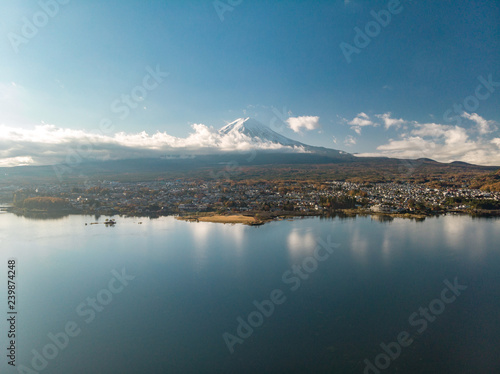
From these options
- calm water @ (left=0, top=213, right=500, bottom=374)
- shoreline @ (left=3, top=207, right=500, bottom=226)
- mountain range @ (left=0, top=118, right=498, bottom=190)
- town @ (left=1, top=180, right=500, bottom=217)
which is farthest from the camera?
mountain range @ (left=0, top=118, right=498, bottom=190)

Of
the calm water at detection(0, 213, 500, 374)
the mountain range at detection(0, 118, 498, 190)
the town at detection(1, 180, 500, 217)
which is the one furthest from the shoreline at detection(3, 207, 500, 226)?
the mountain range at detection(0, 118, 498, 190)

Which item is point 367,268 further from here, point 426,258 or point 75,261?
point 75,261

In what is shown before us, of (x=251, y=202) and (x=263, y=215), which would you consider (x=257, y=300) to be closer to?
(x=263, y=215)

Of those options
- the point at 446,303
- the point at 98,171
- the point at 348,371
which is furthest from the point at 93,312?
the point at 98,171

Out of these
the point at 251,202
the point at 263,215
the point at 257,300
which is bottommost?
the point at 257,300

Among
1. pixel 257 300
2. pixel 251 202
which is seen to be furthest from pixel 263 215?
pixel 257 300

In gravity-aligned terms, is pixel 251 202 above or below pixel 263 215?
above

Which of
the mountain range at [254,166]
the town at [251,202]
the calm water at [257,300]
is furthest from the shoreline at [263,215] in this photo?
the mountain range at [254,166]

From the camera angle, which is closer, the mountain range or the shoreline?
the shoreline

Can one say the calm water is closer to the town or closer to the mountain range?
the town
